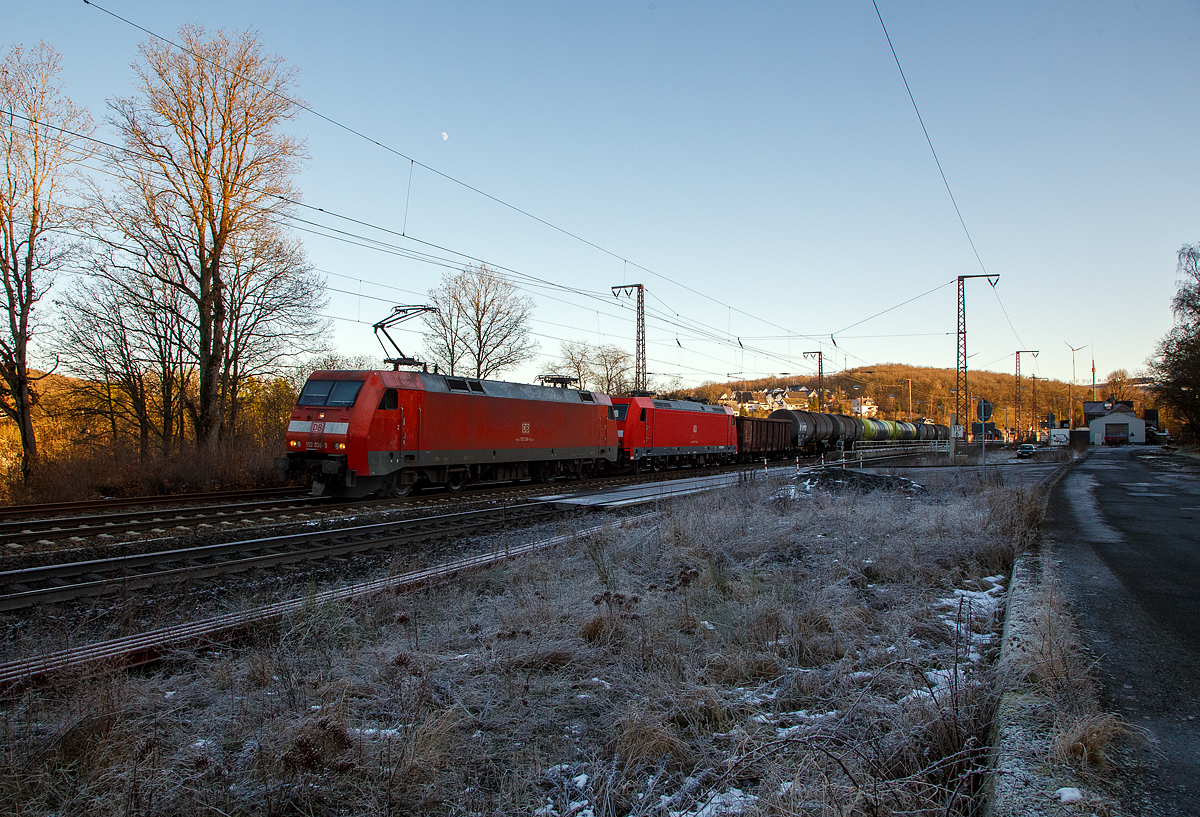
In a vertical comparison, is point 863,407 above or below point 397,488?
above

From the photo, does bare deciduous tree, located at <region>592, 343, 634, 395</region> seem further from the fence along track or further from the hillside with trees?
the fence along track

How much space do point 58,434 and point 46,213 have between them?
848 cm

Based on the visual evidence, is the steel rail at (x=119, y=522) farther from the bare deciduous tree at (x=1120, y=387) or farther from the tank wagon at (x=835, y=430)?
the bare deciduous tree at (x=1120, y=387)

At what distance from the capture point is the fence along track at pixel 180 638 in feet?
13.3

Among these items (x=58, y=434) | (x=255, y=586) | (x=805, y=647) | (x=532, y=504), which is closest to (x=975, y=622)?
(x=805, y=647)

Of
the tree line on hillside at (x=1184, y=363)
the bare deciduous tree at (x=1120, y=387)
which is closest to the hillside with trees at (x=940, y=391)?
the bare deciduous tree at (x=1120, y=387)

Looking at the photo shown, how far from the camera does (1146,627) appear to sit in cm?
496

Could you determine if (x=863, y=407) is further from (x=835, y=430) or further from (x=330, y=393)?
(x=330, y=393)

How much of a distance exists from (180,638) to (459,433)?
1174cm

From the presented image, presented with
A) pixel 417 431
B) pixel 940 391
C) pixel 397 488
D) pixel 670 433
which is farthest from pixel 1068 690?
pixel 940 391

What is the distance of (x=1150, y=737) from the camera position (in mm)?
3033

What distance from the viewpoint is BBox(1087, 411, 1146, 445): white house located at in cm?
8706

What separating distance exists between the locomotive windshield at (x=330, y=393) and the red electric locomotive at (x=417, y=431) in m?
0.02

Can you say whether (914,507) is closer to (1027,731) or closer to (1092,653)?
(1092,653)
